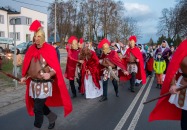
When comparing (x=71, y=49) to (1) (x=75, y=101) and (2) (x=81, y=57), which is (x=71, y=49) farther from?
(1) (x=75, y=101)

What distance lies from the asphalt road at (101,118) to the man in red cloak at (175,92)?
4.17 ft

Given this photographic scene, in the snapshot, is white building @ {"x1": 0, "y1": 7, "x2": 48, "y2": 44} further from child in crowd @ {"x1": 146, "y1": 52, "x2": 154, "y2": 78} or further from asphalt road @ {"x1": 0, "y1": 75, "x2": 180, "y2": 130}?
asphalt road @ {"x1": 0, "y1": 75, "x2": 180, "y2": 130}

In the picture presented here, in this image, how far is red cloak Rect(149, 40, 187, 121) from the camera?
144 inches

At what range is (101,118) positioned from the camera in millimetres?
5992

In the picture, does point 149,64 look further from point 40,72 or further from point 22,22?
point 22,22

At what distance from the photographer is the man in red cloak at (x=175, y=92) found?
139 inches

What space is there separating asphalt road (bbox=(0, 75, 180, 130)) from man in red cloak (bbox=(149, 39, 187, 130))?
1270mm

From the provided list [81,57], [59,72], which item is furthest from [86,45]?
[59,72]

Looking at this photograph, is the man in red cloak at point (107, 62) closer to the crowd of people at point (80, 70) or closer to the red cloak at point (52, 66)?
the crowd of people at point (80, 70)

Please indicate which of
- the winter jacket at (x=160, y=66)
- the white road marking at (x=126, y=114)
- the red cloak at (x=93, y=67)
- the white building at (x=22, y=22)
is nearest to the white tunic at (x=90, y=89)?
the red cloak at (x=93, y=67)

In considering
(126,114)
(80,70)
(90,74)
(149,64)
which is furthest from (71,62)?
(149,64)

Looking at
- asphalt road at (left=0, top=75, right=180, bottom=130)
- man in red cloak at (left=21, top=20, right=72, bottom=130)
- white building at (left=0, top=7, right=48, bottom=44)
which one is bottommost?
asphalt road at (left=0, top=75, right=180, bottom=130)

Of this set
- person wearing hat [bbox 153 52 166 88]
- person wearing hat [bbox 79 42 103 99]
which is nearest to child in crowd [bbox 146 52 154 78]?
person wearing hat [bbox 153 52 166 88]

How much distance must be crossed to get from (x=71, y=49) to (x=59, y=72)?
160 inches
